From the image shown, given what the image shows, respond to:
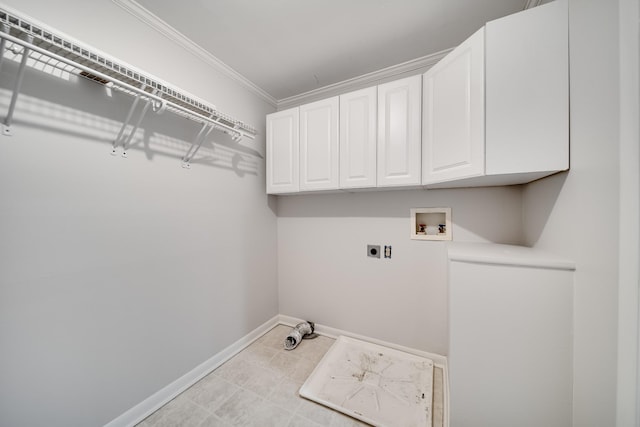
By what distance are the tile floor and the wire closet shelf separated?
1.65 metres

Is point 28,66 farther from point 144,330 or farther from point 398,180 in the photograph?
point 398,180

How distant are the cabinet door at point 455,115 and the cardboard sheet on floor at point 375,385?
1465 millimetres

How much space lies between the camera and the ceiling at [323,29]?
1281mm

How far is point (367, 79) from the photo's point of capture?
198 centimetres

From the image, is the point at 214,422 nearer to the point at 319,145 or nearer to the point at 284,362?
Answer: the point at 284,362

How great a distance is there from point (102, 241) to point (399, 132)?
77.8 inches

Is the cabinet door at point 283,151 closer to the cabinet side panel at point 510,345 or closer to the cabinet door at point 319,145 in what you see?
the cabinet door at point 319,145

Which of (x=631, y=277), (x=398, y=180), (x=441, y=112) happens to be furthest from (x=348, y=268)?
(x=631, y=277)

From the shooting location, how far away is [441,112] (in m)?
1.33

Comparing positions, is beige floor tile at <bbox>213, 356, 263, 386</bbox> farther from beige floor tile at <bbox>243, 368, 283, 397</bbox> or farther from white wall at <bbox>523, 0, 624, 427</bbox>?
white wall at <bbox>523, 0, 624, 427</bbox>

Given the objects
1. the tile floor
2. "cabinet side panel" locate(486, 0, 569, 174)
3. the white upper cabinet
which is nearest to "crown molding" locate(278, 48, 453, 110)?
the white upper cabinet

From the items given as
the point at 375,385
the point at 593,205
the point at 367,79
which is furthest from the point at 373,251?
the point at 367,79

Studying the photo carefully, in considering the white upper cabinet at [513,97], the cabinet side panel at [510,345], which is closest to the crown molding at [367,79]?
the white upper cabinet at [513,97]

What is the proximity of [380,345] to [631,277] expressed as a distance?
68.0 inches
